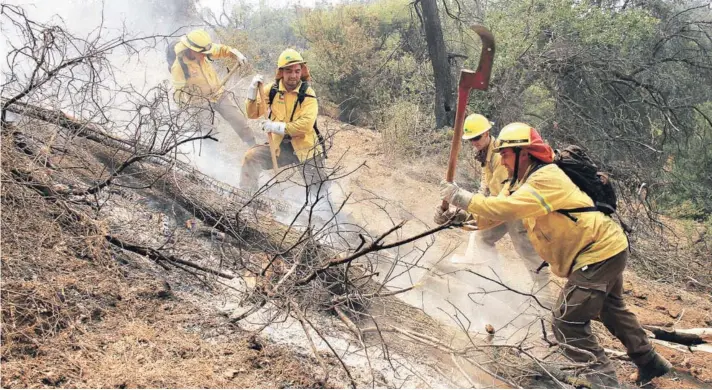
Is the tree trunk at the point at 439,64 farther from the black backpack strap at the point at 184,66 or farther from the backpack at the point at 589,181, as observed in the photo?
the backpack at the point at 589,181

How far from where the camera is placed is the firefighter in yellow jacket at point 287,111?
5703 mm

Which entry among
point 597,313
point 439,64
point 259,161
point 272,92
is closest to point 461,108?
point 597,313

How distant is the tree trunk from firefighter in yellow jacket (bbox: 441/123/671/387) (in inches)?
198

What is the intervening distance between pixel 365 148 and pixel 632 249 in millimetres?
4617

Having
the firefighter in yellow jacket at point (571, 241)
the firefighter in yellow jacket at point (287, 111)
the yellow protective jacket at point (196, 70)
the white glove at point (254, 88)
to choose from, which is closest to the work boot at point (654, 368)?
the firefighter in yellow jacket at point (571, 241)

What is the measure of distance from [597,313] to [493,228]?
185 centimetres

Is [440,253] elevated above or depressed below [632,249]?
below

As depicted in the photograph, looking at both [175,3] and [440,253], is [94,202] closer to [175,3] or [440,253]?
[440,253]

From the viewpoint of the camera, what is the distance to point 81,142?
462 cm

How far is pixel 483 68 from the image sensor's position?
406 centimetres

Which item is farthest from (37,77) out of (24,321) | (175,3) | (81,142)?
(175,3)

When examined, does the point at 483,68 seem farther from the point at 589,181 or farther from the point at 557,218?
the point at 557,218

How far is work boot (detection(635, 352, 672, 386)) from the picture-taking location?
159 inches

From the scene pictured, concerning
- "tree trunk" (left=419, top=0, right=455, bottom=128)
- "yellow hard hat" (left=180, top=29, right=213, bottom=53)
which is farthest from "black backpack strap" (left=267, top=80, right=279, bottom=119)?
"tree trunk" (left=419, top=0, right=455, bottom=128)
